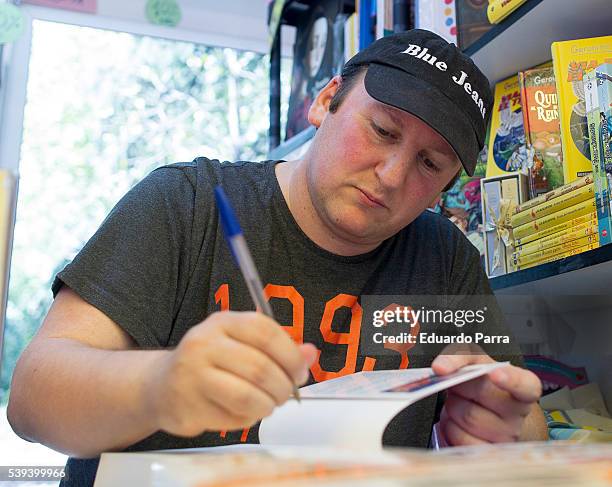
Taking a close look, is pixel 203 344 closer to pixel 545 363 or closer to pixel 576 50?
pixel 576 50

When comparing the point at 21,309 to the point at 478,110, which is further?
the point at 21,309

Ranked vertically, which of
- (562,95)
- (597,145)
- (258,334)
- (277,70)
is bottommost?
(258,334)

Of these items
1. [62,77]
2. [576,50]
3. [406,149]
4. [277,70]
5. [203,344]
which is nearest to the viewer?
[203,344]

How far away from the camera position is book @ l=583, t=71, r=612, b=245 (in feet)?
3.10

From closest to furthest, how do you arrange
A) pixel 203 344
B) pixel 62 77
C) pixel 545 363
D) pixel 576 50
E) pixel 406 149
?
pixel 203 344, pixel 406 149, pixel 576 50, pixel 545 363, pixel 62 77

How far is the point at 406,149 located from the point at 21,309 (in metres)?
1.63

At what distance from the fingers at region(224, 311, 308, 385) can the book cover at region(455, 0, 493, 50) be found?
3.26 feet

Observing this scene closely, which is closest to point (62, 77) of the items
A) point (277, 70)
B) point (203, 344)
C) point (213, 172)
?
point (277, 70)

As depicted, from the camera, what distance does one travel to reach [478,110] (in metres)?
0.92

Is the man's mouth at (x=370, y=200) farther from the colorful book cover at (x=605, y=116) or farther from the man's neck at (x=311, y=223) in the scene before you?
the colorful book cover at (x=605, y=116)

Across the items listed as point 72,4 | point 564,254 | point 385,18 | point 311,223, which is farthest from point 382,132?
point 72,4

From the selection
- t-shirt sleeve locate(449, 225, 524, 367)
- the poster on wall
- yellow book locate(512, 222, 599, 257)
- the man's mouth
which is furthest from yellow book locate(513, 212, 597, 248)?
the poster on wall

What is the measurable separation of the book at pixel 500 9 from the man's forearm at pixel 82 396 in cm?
91

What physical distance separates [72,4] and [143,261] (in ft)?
5.81
